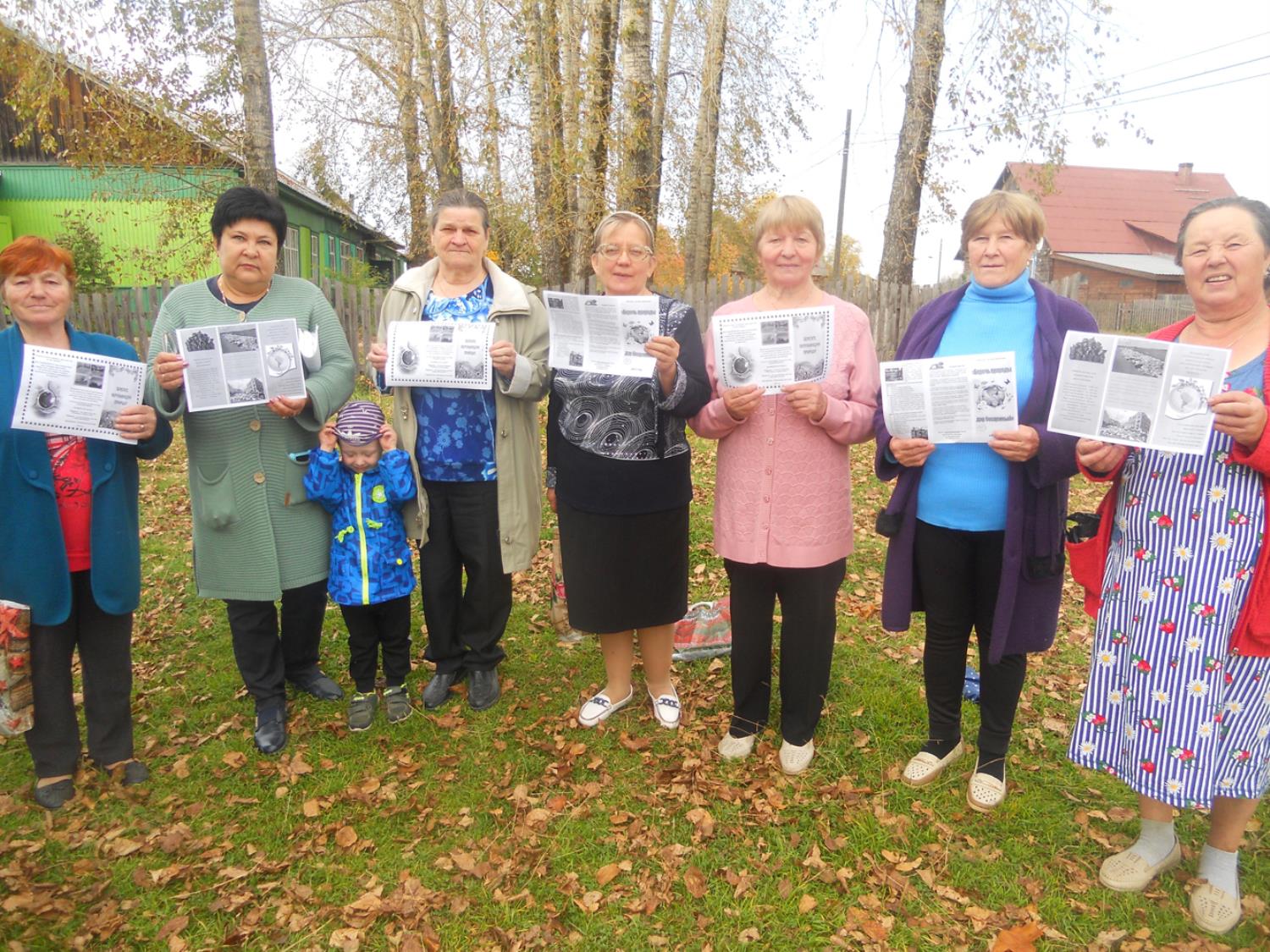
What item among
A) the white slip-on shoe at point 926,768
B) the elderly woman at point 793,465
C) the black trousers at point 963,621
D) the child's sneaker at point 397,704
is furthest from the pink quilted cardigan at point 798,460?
the child's sneaker at point 397,704

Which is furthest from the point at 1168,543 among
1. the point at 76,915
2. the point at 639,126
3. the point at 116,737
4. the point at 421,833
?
the point at 639,126

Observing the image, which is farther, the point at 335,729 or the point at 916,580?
the point at 335,729

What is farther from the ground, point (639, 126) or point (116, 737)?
point (639, 126)

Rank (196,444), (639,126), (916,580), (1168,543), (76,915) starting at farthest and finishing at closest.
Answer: (639,126) → (196,444) → (916,580) → (76,915) → (1168,543)

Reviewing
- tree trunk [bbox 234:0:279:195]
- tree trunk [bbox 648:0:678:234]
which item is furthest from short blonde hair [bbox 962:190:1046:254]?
tree trunk [bbox 648:0:678:234]

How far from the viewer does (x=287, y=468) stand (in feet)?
12.0

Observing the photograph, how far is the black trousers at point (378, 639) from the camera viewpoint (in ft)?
13.2

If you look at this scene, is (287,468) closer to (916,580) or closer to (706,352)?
(706,352)

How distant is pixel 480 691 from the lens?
4270mm

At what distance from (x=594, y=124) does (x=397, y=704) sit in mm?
7641

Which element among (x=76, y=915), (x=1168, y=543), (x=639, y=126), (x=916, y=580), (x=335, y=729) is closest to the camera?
(x=1168, y=543)

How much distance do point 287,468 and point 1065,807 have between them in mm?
3728

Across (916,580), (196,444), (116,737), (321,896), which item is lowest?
(321,896)

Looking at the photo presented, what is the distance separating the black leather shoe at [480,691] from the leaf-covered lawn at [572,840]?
60mm
